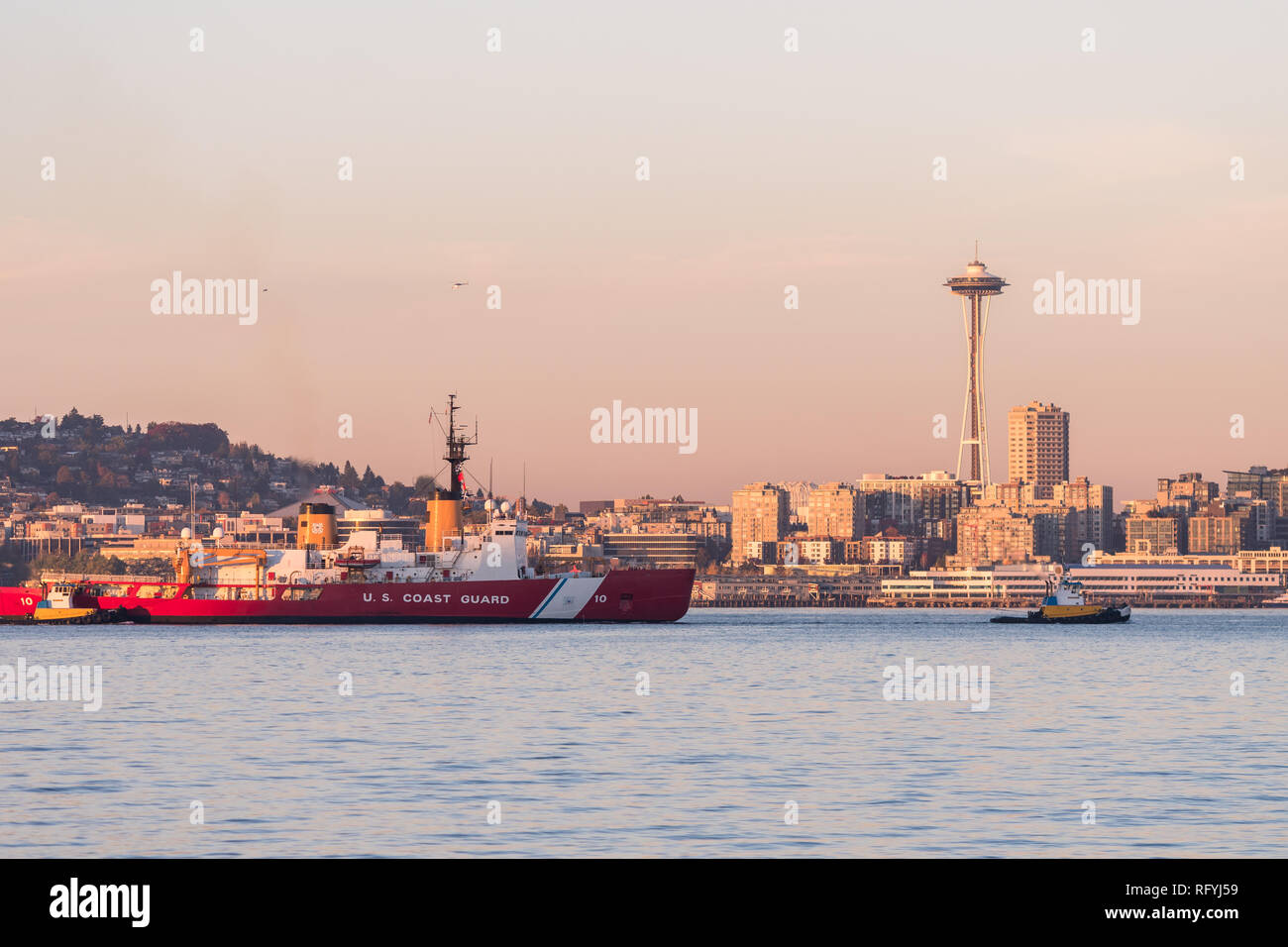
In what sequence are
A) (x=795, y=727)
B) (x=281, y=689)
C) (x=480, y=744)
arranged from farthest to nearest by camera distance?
(x=281, y=689) < (x=795, y=727) < (x=480, y=744)

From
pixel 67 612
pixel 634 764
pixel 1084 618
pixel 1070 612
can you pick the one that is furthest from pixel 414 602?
pixel 634 764

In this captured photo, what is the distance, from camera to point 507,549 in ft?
324

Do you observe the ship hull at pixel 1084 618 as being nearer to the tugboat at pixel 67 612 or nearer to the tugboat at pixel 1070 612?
the tugboat at pixel 1070 612

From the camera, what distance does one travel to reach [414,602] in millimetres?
96375

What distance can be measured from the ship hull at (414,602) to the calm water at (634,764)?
38.2 metres

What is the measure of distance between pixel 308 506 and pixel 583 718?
74.5 meters

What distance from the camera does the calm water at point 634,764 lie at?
65.7ft

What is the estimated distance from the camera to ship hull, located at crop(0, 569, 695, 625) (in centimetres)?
9669

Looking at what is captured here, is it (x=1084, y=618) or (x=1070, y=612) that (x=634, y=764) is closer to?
(x=1070, y=612)

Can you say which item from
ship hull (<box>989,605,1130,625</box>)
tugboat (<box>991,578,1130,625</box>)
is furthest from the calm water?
tugboat (<box>991,578,1130,625</box>)

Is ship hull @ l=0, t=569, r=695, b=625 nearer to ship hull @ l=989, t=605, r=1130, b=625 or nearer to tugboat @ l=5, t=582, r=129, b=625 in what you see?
tugboat @ l=5, t=582, r=129, b=625
